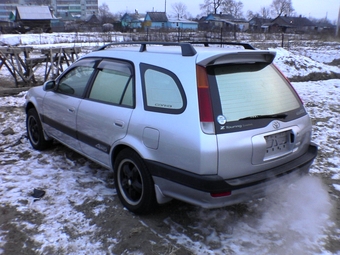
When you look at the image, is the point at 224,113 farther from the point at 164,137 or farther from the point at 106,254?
the point at 106,254

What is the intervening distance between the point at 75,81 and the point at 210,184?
2.65 meters

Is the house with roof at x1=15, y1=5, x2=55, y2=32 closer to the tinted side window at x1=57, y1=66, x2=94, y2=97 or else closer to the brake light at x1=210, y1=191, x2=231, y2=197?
the tinted side window at x1=57, y1=66, x2=94, y2=97

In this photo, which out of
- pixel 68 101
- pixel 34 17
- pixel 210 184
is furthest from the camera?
pixel 34 17

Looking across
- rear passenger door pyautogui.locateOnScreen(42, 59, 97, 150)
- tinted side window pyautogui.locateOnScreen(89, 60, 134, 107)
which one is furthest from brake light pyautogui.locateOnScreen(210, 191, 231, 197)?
rear passenger door pyautogui.locateOnScreen(42, 59, 97, 150)

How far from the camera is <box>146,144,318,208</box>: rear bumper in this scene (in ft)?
9.33

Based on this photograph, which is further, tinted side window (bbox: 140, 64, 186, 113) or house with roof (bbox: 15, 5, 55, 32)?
Result: house with roof (bbox: 15, 5, 55, 32)

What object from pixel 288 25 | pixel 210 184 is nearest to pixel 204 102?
pixel 210 184

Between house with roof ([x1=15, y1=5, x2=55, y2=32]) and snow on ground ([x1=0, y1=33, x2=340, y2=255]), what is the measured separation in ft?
206

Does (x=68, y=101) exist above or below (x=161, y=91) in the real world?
below

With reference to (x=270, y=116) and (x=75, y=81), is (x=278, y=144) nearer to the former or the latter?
(x=270, y=116)

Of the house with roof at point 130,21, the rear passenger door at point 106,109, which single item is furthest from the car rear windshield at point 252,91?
the house with roof at point 130,21

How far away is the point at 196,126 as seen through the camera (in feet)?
9.28

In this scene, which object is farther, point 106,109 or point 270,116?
point 106,109

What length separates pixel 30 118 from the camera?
570 cm
